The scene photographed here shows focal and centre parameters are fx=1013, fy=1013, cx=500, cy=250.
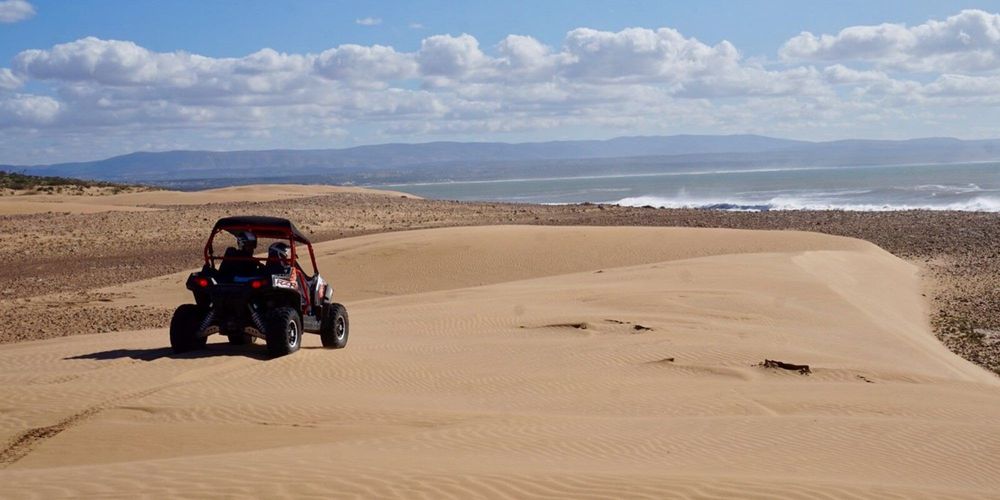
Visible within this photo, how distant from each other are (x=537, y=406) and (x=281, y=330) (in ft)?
11.8

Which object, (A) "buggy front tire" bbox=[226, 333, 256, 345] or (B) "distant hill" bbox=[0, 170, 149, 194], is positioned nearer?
(A) "buggy front tire" bbox=[226, 333, 256, 345]

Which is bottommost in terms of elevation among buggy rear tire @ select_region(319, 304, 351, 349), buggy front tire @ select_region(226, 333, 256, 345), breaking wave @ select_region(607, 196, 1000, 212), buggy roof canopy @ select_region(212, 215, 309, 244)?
Result: buggy front tire @ select_region(226, 333, 256, 345)

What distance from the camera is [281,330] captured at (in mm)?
12727

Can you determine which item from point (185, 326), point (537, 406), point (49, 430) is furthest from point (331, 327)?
point (49, 430)

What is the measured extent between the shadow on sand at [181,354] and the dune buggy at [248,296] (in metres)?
0.18

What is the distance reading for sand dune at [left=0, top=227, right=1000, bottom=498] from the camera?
7.25m

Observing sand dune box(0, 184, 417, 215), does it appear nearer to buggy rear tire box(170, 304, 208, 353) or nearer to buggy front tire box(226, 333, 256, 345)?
buggy front tire box(226, 333, 256, 345)

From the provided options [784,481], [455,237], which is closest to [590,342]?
[784,481]

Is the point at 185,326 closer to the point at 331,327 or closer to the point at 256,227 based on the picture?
the point at 256,227

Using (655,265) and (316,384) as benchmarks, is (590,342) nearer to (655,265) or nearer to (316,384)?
A: (316,384)

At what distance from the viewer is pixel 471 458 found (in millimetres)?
8086

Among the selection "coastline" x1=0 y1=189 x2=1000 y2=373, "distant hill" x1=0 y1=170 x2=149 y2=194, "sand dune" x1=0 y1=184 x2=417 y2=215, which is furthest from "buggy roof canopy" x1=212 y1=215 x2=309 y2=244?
"distant hill" x1=0 y1=170 x2=149 y2=194

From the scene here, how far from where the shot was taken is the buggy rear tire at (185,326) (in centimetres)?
1285

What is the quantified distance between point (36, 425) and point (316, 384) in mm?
3144
